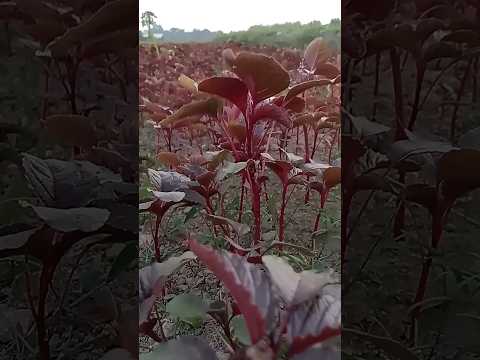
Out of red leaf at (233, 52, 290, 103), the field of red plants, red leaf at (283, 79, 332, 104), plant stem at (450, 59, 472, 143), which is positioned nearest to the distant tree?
the field of red plants

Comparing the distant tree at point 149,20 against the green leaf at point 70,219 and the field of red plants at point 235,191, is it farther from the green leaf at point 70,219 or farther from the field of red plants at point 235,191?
the green leaf at point 70,219

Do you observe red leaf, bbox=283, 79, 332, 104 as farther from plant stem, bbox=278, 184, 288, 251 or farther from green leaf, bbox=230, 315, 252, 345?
green leaf, bbox=230, 315, 252, 345

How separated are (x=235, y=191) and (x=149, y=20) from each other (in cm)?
32

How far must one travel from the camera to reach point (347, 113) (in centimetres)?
80

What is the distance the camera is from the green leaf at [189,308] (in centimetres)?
95

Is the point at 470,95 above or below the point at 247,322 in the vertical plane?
above

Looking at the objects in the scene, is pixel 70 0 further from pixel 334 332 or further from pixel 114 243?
pixel 334 332

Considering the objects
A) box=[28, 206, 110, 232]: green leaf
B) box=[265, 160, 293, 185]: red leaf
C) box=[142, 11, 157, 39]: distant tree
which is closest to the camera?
box=[28, 206, 110, 232]: green leaf

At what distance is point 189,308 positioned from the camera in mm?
953

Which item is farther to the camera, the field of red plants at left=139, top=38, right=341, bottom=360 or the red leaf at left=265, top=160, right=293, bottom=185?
the red leaf at left=265, top=160, right=293, bottom=185

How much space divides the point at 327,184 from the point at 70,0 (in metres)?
0.50

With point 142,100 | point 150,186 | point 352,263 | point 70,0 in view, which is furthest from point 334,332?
point 70,0

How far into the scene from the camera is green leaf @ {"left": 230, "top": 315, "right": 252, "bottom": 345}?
0.90m

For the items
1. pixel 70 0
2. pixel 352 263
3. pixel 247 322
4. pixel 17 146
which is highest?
pixel 70 0
